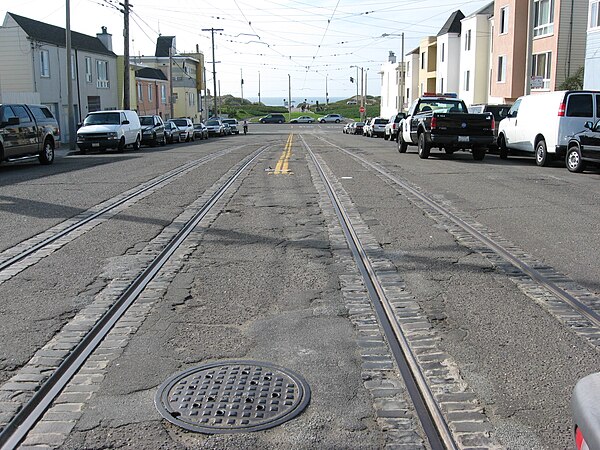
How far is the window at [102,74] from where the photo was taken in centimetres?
4772

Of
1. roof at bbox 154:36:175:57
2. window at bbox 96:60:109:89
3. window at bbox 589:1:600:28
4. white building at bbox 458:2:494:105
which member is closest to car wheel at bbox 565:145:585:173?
window at bbox 589:1:600:28

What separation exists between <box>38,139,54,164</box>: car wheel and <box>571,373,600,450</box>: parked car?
812 inches

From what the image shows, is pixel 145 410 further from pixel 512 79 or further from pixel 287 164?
pixel 512 79

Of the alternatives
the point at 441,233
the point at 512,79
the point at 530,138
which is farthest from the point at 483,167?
the point at 512,79

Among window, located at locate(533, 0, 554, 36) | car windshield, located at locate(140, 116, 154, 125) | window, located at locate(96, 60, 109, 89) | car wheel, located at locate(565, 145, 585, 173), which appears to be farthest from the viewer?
window, located at locate(96, 60, 109, 89)

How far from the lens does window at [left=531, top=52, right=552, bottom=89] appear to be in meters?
37.7

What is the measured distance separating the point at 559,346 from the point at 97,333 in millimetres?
Answer: 3442

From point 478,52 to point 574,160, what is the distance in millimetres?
36637

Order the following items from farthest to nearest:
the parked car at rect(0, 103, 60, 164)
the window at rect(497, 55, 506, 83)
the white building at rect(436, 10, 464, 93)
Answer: the white building at rect(436, 10, 464, 93), the window at rect(497, 55, 506, 83), the parked car at rect(0, 103, 60, 164)

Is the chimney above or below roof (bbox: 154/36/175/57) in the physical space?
below

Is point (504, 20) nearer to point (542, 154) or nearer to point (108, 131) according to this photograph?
point (542, 154)

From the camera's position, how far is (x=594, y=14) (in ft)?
98.0

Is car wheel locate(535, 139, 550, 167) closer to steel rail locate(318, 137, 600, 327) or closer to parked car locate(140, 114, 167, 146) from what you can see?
steel rail locate(318, 137, 600, 327)

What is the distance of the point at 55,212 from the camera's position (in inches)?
444
